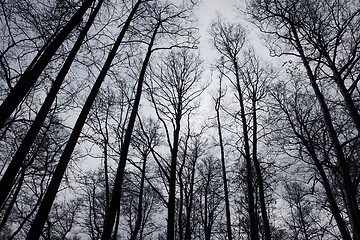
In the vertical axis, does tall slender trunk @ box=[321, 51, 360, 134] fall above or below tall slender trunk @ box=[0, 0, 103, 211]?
above

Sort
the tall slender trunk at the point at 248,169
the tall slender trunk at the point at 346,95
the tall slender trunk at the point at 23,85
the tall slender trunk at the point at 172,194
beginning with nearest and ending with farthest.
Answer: the tall slender trunk at the point at 23,85
the tall slender trunk at the point at 346,95
the tall slender trunk at the point at 172,194
the tall slender trunk at the point at 248,169

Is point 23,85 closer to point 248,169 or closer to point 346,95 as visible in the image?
point 346,95

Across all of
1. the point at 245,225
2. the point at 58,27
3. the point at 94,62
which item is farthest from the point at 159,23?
the point at 245,225

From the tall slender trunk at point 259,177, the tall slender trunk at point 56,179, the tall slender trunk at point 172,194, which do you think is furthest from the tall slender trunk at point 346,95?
the tall slender trunk at point 56,179

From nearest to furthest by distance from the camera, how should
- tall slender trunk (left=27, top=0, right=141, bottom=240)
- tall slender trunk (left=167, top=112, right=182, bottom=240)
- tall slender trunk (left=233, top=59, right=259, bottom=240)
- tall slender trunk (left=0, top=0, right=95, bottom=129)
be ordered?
tall slender trunk (left=0, top=0, right=95, bottom=129)
tall slender trunk (left=27, top=0, right=141, bottom=240)
tall slender trunk (left=167, top=112, right=182, bottom=240)
tall slender trunk (left=233, top=59, right=259, bottom=240)

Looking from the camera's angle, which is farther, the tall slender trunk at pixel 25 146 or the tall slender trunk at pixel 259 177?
the tall slender trunk at pixel 259 177

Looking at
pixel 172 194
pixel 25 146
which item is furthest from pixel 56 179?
pixel 172 194

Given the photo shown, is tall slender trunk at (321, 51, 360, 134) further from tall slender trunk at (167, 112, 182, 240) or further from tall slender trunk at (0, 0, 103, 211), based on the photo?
tall slender trunk at (0, 0, 103, 211)

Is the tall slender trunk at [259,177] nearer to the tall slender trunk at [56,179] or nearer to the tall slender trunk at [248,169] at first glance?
the tall slender trunk at [248,169]

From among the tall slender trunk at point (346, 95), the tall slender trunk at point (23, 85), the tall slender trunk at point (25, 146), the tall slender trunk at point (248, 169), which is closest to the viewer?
the tall slender trunk at point (23, 85)

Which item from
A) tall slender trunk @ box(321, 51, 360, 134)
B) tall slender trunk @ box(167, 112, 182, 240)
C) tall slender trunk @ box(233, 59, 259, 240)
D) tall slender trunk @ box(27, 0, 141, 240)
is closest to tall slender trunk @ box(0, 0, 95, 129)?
tall slender trunk @ box(27, 0, 141, 240)

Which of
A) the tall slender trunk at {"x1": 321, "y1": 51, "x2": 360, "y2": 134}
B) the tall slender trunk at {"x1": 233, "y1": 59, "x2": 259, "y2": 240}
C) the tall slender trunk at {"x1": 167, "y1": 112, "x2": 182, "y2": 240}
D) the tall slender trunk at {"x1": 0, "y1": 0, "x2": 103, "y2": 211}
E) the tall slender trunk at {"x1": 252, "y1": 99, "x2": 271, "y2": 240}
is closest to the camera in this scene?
the tall slender trunk at {"x1": 0, "y1": 0, "x2": 103, "y2": 211}

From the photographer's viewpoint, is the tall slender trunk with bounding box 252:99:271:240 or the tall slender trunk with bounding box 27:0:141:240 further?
the tall slender trunk with bounding box 252:99:271:240

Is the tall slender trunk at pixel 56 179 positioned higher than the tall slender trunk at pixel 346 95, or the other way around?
the tall slender trunk at pixel 346 95
